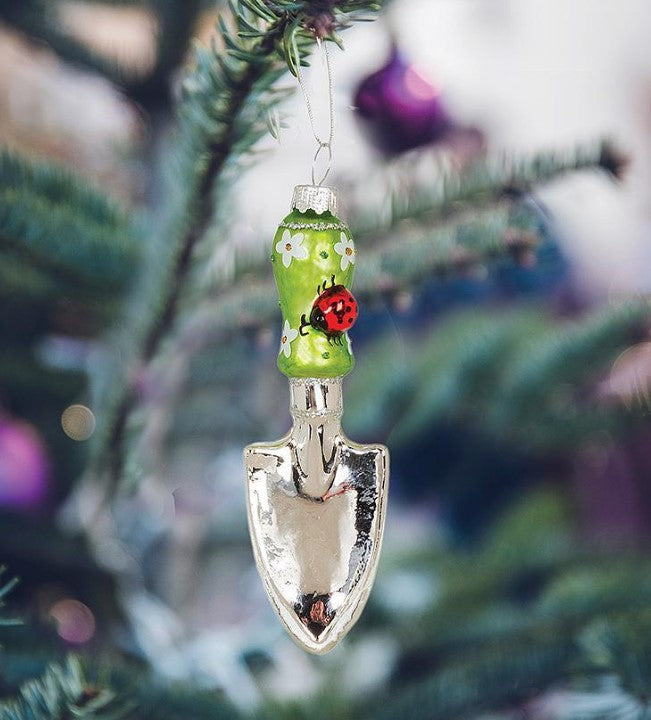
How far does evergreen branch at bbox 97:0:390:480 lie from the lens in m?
0.26

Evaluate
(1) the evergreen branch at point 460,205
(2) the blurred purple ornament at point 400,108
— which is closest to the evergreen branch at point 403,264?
(1) the evergreen branch at point 460,205

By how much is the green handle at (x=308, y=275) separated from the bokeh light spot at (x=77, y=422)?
0.32 meters

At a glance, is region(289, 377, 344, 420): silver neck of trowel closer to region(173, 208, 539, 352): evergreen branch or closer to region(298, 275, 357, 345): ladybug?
region(298, 275, 357, 345): ladybug

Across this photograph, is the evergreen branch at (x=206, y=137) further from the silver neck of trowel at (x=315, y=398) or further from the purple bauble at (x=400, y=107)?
the purple bauble at (x=400, y=107)

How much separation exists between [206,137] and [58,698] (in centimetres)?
21

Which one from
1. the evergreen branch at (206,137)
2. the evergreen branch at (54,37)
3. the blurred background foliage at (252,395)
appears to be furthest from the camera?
the evergreen branch at (54,37)

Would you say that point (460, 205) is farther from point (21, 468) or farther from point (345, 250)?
point (21, 468)

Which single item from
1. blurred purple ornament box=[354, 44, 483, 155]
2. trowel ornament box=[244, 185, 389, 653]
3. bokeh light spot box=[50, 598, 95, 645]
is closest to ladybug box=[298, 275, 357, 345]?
trowel ornament box=[244, 185, 389, 653]

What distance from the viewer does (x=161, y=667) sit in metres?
0.47

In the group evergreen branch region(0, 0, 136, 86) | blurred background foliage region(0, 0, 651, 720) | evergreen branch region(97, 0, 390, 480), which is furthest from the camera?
evergreen branch region(0, 0, 136, 86)

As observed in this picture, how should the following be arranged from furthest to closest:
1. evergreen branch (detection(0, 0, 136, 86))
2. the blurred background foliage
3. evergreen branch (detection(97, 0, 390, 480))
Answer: evergreen branch (detection(0, 0, 136, 86)) → the blurred background foliage → evergreen branch (detection(97, 0, 390, 480))

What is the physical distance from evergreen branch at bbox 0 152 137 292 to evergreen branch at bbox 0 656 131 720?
198 mm

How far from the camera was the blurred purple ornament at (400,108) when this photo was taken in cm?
53

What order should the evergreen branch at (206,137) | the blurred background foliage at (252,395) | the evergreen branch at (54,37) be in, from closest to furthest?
the evergreen branch at (206,137) < the blurred background foliage at (252,395) < the evergreen branch at (54,37)
